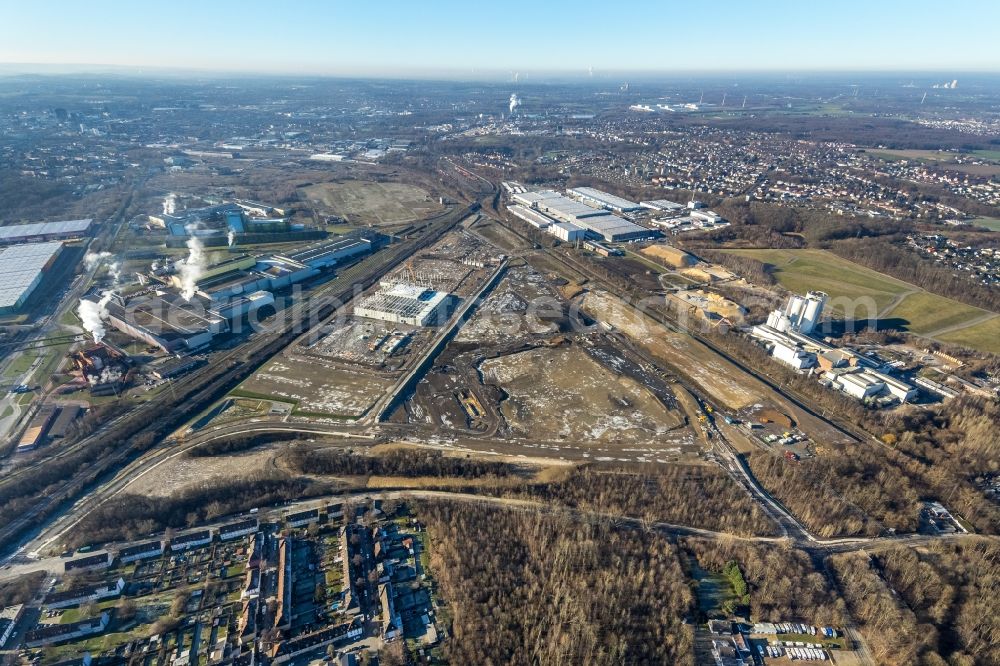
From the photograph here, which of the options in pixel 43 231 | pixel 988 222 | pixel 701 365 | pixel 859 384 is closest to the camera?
pixel 859 384

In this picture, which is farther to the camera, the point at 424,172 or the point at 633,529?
the point at 424,172

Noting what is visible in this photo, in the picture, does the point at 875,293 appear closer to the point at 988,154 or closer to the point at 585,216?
the point at 585,216

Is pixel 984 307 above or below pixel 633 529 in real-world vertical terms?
above

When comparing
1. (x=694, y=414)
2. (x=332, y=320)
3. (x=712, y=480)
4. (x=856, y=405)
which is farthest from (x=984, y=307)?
(x=332, y=320)

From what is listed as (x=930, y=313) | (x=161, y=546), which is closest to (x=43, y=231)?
(x=161, y=546)

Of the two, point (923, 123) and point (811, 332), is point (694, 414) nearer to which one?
point (811, 332)
